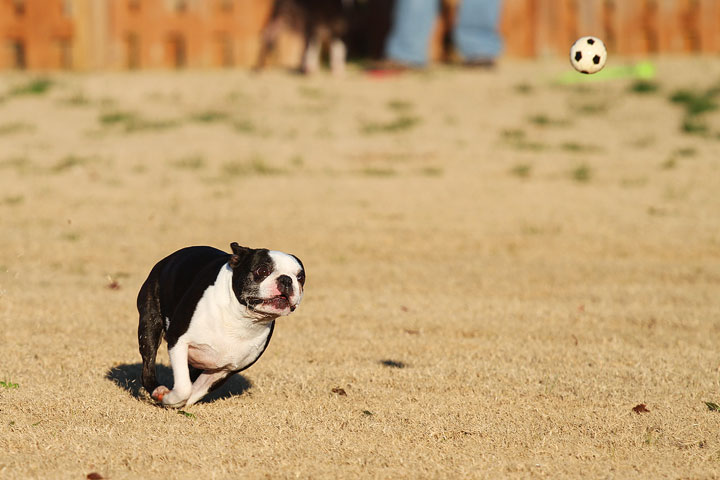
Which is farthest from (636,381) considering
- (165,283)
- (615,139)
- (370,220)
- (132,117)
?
(132,117)

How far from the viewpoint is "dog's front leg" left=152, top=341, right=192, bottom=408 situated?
5.13 m

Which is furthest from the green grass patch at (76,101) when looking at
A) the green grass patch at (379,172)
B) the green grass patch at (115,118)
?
the green grass patch at (379,172)

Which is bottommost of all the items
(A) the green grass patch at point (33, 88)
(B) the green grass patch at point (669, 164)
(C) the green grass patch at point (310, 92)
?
(B) the green grass patch at point (669, 164)

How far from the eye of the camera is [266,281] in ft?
16.1

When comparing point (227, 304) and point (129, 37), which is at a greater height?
point (129, 37)

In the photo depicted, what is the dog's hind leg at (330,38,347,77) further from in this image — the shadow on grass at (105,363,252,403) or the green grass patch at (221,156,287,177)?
the shadow on grass at (105,363,252,403)

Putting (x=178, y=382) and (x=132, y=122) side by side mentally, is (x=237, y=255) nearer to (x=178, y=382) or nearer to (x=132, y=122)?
(x=178, y=382)

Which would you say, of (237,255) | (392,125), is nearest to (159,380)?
(237,255)

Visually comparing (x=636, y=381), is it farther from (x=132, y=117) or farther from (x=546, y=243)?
(x=132, y=117)

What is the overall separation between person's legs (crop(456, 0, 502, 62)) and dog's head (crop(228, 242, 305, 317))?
46.0ft

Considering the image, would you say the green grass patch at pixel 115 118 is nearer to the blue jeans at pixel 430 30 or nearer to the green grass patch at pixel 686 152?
the blue jeans at pixel 430 30

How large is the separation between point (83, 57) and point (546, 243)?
1088 centimetres

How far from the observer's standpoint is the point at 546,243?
11.0 metres

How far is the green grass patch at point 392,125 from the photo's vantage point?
16.2m
